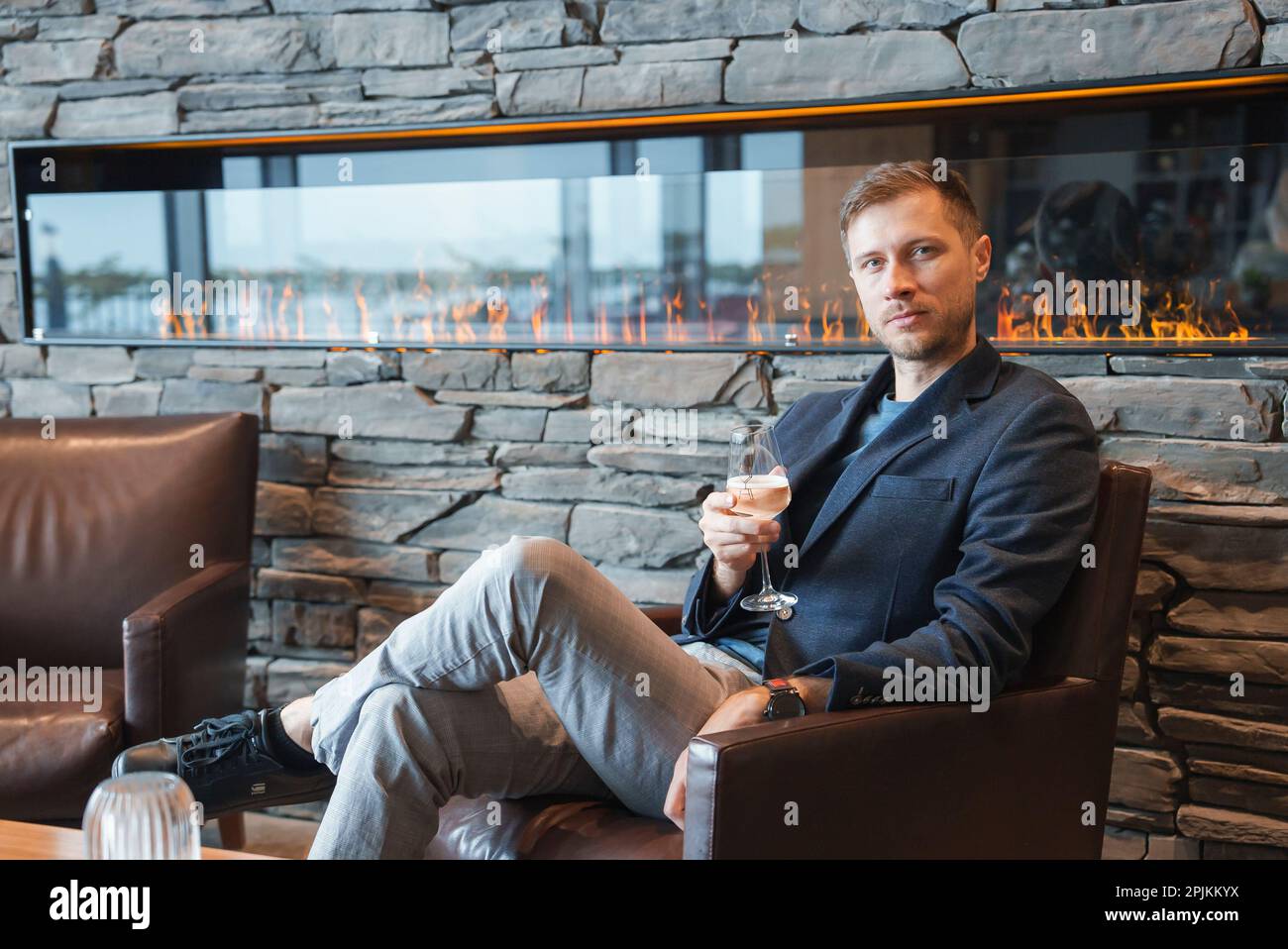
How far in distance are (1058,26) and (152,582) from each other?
205cm

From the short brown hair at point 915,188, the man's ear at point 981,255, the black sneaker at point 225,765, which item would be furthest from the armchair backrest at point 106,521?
the man's ear at point 981,255

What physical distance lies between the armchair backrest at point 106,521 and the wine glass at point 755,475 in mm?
1316

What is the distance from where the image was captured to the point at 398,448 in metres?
2.69

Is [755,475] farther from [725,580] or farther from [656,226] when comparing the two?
[656,226]

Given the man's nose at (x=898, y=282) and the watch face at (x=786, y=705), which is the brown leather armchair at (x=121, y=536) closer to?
the watch face at (x=786, y=705)

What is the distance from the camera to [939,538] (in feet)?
5.68

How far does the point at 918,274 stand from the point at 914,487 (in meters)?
0.33

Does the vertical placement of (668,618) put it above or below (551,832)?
above

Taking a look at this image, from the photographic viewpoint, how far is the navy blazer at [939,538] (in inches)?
62.5

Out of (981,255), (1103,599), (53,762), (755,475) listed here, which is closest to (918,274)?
(981,255)

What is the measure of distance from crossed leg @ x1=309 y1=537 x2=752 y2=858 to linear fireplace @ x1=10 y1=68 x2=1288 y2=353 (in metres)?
0.97
